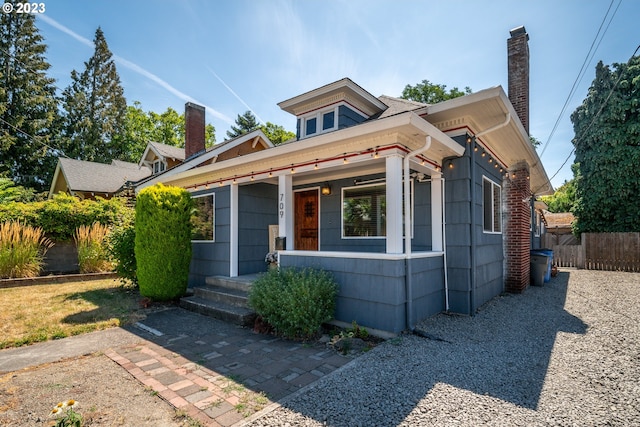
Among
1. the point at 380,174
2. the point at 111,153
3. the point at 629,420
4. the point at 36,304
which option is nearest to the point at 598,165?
the point at 380,174

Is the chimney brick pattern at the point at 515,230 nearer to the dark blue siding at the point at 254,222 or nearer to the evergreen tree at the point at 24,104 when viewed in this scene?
the dark blue siding at the point at 254,222

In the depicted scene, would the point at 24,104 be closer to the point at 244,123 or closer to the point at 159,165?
the point at 159,165

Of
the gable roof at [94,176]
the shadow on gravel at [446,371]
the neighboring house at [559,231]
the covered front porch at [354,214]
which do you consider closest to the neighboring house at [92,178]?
the gable roof at [94,176]

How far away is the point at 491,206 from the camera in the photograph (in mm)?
6965

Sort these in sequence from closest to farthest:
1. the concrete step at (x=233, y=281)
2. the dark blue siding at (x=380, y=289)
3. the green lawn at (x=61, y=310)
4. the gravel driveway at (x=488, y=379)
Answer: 1. the gravel driveway at (x=488, y=379)
2. the dark blue siding at (x=380, y=289)
3. the green lawn at (x=61, y=310)
4. the concrete step at (x=233, y=281)

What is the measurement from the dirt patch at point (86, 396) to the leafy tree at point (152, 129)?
98.4ft

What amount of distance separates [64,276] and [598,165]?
2054 cm

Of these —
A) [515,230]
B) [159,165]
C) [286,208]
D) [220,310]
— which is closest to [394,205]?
[286,208]

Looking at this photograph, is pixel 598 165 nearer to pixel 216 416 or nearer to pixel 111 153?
pixel 216 416

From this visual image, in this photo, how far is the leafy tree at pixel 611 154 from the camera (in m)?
13.5

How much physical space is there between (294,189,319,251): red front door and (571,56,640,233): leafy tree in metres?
13.8

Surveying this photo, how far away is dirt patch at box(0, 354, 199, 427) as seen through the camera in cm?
256

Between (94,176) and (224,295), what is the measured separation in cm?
1710

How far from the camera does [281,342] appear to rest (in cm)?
445
